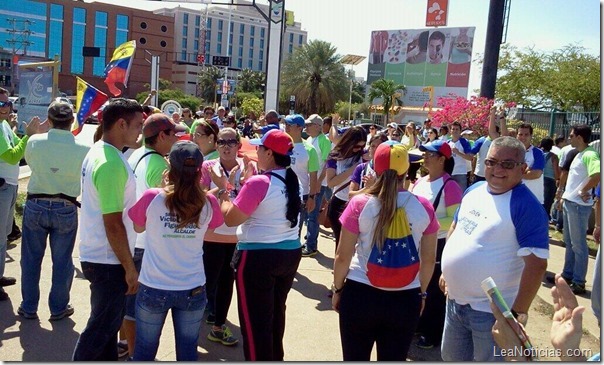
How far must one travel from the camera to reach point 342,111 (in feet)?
214

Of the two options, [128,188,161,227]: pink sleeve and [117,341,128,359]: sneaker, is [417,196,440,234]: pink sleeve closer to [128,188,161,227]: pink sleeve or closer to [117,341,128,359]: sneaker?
[128,188,161,227]: pink sleeve

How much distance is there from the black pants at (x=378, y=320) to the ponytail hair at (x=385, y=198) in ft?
1.03

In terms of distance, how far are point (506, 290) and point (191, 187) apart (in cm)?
193

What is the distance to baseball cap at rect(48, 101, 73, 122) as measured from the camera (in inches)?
182

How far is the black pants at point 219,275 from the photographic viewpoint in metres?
4.60

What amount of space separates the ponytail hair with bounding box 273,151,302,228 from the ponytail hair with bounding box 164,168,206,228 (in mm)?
778

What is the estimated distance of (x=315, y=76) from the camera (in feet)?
194

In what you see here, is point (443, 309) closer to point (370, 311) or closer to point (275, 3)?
point (370, 311)

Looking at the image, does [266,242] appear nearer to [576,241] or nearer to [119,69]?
[576,241]

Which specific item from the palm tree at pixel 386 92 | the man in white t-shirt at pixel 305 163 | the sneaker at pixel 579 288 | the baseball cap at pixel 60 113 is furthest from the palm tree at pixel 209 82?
the baseball cap at pixel 60 113

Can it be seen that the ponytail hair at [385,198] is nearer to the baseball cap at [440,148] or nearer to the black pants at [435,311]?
the baseball cap at [440,148]

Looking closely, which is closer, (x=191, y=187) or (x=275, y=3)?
(x=191, y=187)

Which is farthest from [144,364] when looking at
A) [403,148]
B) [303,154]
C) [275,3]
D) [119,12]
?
[119,12]

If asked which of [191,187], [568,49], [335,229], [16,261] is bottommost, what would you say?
[16,261]
